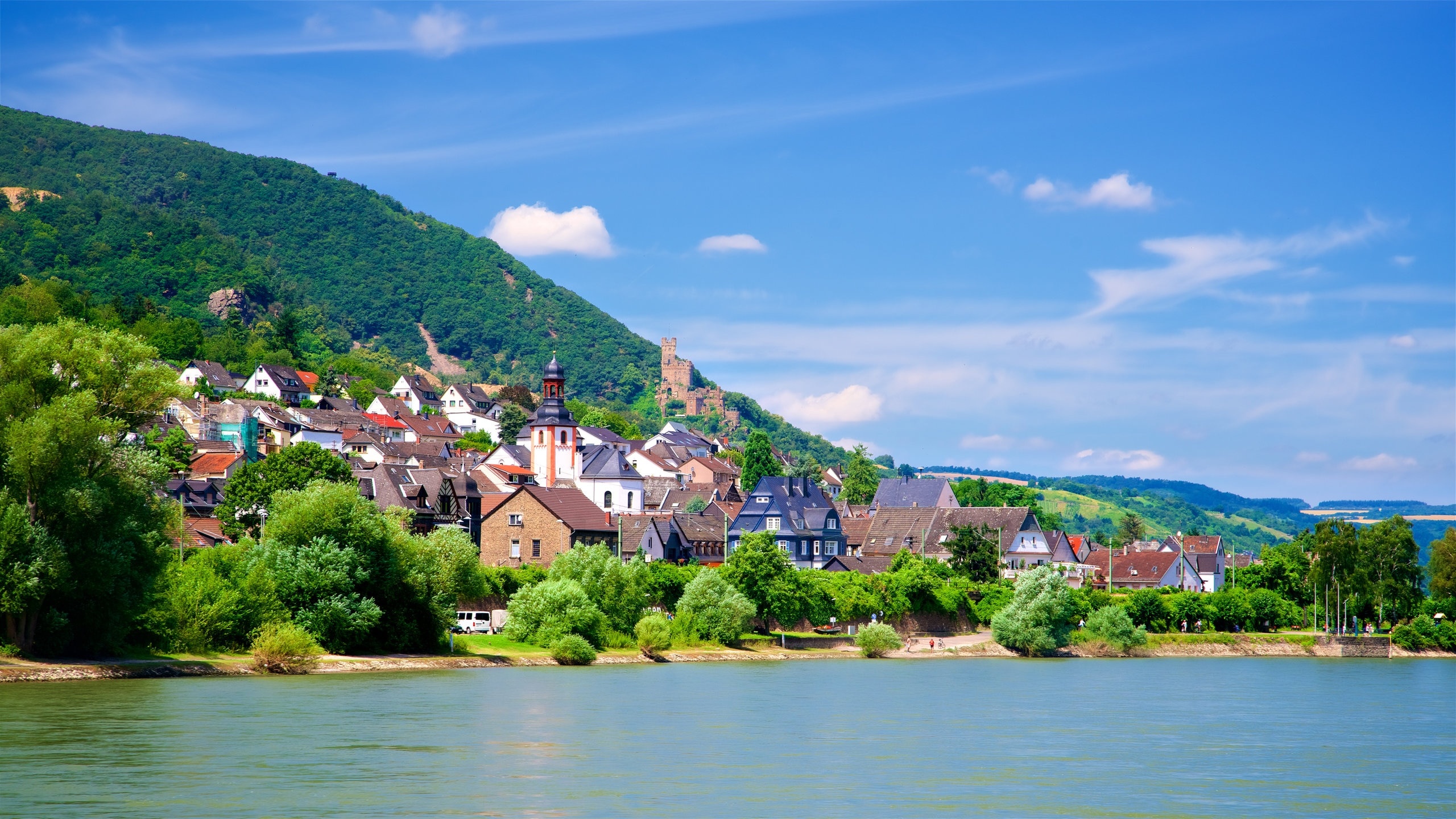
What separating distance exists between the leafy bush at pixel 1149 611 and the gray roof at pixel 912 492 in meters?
58.4

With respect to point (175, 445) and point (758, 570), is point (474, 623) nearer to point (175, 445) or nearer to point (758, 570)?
point (758, 570)

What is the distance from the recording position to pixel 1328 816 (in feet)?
96.2

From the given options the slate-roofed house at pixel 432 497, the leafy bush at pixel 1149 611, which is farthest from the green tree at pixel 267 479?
the leafy bush at pixel 1149 611

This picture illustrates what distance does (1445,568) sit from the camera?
104m

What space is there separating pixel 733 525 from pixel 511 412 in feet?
244

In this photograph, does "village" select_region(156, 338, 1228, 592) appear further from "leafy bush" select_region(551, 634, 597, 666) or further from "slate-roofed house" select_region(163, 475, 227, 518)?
"leafy bush" select_region(551, 634, 597, 666)

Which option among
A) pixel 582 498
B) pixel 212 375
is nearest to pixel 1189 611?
pixel 582 498

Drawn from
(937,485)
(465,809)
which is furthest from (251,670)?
(937,485)

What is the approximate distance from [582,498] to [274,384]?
92.2 meters

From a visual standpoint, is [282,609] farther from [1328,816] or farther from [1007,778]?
[1328,816]

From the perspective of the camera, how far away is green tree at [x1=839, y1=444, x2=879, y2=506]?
606 feet

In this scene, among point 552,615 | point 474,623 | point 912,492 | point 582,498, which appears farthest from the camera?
point 912,492

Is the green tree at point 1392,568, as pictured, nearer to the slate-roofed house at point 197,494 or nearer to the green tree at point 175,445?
the slate-roofed house at point 197,494

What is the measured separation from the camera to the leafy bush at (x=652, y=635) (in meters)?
73.1
